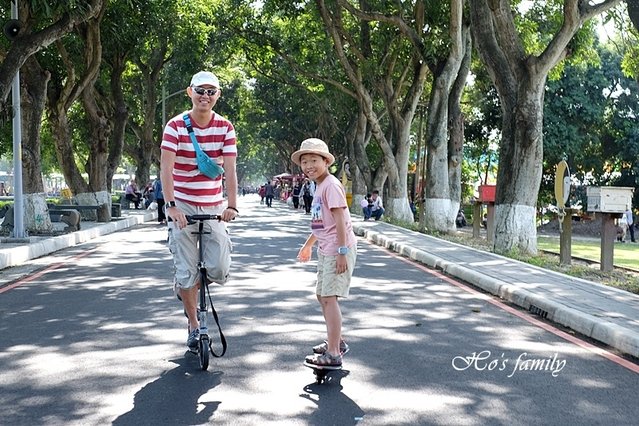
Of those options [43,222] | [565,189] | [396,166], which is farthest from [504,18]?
[396,166]

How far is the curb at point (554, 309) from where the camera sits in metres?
6.74

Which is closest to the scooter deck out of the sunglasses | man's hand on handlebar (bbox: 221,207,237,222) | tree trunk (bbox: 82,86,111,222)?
man's hand on handlebar (bbox: 221,207,237,222)

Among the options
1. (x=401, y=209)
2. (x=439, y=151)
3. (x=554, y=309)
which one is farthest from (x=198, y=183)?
(x=401, y=209)

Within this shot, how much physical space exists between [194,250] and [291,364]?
107 centimetres

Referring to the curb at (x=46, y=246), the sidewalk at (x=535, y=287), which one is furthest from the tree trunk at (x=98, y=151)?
the sidewalk at (x=535, y=287)

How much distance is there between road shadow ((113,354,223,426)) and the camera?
15.4 feet

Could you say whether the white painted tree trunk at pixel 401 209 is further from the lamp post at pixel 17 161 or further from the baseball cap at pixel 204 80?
the baseball cap at pixel 204 80

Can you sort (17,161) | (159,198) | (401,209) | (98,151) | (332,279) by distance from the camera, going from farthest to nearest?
(401,209) → (98,151) → (159,198) → (17,161) → (332,279)

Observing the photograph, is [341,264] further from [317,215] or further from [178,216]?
[178,216]

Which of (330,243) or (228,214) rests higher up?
(228,214)

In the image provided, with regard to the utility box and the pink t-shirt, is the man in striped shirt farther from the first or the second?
the utility box

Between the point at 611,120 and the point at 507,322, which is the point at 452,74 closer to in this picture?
the point at 507,322

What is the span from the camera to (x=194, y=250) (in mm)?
5914

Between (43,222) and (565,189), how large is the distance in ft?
37.7
